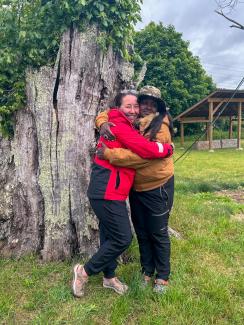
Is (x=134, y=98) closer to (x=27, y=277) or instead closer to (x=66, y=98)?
(x=66, y=98)

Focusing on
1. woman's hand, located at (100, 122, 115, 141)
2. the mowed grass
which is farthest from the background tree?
woman's hand, located at (100, 122, 115, 141)

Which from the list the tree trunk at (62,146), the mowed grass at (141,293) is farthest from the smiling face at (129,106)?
the mowed grass at (141,293)

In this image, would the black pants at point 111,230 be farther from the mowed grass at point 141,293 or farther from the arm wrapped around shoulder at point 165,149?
the arm wrapped around shoulder at point 165,149

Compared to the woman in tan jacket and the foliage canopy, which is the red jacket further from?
the foliage canopy

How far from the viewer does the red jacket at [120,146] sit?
3.17m

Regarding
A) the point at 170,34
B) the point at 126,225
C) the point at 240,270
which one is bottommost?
the point at 240,270

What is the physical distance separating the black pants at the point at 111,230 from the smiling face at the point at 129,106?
758mm

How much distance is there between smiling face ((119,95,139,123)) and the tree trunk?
31.4 inches

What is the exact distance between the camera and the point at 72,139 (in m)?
4.01

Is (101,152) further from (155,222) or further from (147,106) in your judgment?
(155,222)

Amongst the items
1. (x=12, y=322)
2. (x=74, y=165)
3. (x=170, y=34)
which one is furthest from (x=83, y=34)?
(x=170, y=34)

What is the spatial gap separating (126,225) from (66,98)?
152 centimetres

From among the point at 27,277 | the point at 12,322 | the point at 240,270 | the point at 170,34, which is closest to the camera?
the point at 12,322

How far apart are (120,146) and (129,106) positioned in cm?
36
